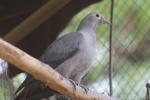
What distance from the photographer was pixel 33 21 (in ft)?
9.62

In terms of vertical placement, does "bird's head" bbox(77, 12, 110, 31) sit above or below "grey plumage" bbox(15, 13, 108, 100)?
above

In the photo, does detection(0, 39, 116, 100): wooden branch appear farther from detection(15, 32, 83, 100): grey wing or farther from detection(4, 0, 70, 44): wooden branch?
detection(4, 0, 70, 44): wooden branch

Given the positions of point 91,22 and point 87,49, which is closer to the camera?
point 87,49

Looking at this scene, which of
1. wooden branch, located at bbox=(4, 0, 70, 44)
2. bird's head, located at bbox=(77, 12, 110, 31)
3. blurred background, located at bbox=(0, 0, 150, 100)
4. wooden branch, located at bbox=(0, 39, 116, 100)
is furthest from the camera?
blurred background, located at bbox=(0, 0, 150, 100)

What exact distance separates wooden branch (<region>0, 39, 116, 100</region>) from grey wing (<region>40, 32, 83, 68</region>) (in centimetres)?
32

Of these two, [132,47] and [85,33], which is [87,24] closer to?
[85,33]

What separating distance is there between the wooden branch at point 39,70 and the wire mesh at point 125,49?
1.22 m

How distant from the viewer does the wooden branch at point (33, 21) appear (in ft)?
9.49

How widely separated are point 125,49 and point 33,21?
0.72 meters

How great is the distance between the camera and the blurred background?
327 cm

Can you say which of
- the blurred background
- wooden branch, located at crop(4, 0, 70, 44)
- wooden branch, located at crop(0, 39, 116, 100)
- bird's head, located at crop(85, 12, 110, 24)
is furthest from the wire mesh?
wooden branch, located at crop(0, 39, 116, 100)

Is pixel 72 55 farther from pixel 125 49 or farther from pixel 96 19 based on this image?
pixel 125 49

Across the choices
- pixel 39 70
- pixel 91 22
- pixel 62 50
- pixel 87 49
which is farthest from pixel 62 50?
pixel 39 70

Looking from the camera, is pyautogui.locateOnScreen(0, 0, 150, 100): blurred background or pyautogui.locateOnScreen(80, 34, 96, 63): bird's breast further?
pyautogui.locateOnScreen(0, 0, 150, 100): blurred background
